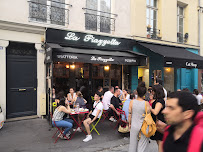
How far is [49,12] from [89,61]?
293 centimetres

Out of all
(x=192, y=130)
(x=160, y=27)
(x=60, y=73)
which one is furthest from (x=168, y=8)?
(x=192, y=130)

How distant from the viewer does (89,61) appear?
23.0 ft

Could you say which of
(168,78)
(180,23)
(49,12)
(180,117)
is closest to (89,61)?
(49,12)

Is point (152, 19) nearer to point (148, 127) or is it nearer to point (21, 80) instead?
point (21, 80)

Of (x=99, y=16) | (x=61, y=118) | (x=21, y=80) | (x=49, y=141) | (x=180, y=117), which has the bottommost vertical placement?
(x=49, y=141)

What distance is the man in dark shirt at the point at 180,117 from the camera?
4.31 feet

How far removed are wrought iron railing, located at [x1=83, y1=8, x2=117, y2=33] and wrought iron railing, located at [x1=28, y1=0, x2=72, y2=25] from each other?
1167 mm

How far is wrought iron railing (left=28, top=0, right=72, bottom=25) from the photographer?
6.89 meters

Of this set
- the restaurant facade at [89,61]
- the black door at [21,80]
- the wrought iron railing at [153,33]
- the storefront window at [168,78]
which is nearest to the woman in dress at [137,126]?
the restaurant facade at [89,61]

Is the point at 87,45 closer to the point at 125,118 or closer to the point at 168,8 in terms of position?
the point at 125,118

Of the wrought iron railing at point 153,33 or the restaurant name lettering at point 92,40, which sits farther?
the wrought iron railing at point 153,33

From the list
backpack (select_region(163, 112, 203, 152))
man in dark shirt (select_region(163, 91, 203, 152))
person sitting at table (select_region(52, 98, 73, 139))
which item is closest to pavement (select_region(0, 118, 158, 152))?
person sitting at table (select_region(52, 98, 73, 139))

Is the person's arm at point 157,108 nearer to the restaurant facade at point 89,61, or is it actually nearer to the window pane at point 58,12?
the restaurant facade at point 89,61

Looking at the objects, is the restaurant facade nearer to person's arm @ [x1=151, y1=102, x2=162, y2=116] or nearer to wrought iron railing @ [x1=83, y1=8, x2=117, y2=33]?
wrought iron railing @ [x1=83, y1=8, x2=117, y2=33]
